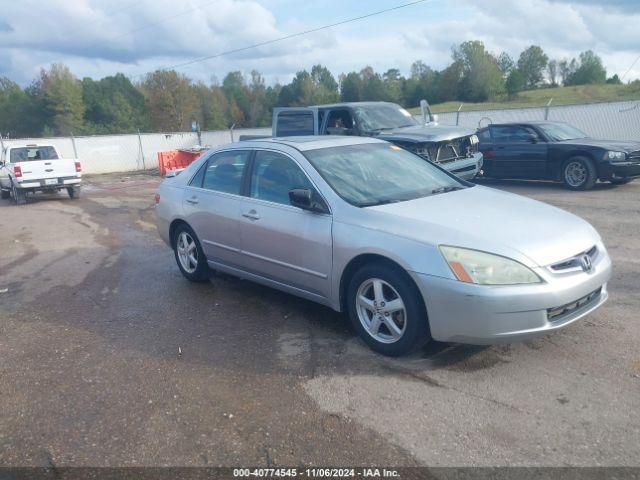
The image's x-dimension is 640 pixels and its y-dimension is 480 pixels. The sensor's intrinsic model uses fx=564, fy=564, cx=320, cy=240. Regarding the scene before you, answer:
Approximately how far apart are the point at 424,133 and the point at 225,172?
632 centimetres

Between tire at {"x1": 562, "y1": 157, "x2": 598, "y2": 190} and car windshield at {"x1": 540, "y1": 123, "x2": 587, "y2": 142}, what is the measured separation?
0.71 m

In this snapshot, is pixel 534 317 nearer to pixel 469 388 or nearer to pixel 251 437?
pixel 469 388

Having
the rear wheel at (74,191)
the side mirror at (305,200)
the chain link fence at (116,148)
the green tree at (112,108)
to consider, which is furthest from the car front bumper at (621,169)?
the green tree at (112,108)

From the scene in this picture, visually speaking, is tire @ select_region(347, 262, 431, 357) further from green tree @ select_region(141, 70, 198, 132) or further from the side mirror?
green tree @ select_region(141, 70, 198, 132)

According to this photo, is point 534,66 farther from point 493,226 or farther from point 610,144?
point 493,226

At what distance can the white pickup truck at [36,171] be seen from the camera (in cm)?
1571

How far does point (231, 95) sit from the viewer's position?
80.6 meters

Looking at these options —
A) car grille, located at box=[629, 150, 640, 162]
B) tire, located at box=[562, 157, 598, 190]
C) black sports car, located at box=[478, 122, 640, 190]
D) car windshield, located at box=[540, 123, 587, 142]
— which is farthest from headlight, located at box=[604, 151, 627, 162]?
car windshield, located at box=[540, 123, 587, 142]

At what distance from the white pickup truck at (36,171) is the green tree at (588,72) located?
48183 mm

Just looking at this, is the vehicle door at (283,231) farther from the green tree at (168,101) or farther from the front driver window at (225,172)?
the green tree at (168,101)

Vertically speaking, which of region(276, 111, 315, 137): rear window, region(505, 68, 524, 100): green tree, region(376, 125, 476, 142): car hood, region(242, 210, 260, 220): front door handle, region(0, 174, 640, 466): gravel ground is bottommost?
region(0, 174, 640, 466): gravel ground

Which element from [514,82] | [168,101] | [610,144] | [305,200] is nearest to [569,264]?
[305,200]

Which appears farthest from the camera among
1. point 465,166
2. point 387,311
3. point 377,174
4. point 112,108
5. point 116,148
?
point 112,108

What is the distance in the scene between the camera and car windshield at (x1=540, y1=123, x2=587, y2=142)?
12562mm
